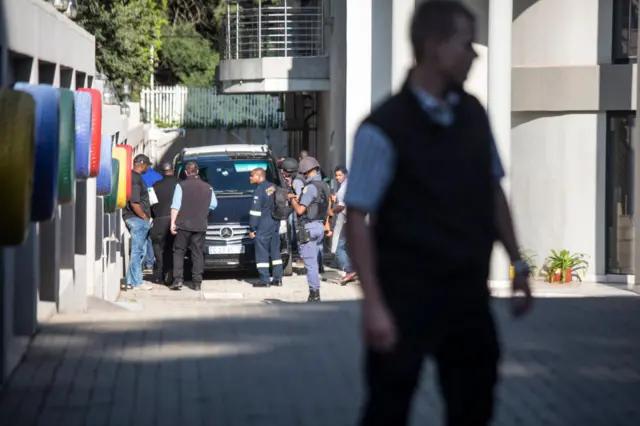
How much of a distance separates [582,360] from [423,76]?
15.8ft

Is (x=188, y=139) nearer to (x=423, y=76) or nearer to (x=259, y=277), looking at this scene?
(x=259, y=277)

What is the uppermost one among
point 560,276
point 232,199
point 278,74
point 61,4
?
point 278,74

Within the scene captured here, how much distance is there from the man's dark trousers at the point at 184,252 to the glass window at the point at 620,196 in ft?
20.2

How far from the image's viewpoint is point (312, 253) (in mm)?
17953

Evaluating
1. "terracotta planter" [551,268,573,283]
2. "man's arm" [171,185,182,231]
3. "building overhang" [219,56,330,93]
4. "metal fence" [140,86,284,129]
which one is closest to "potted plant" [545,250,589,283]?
"terracotta planter" [551,268,573,283]

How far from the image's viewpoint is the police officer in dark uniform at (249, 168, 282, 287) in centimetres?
2008

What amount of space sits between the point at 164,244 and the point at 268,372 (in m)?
12.7

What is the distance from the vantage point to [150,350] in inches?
390

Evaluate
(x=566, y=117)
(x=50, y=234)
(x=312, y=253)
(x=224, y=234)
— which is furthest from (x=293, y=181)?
(x=50, y=234)

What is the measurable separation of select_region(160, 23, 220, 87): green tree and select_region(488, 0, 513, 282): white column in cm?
3461

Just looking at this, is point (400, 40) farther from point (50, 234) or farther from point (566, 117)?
point (50, 234)

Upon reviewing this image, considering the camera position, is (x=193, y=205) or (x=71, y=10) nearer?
(x=71, y=10)

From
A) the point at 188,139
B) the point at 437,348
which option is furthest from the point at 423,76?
the point at 188,139

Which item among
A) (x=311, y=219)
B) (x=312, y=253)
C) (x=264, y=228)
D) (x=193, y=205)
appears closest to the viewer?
(x=312, y=253)
